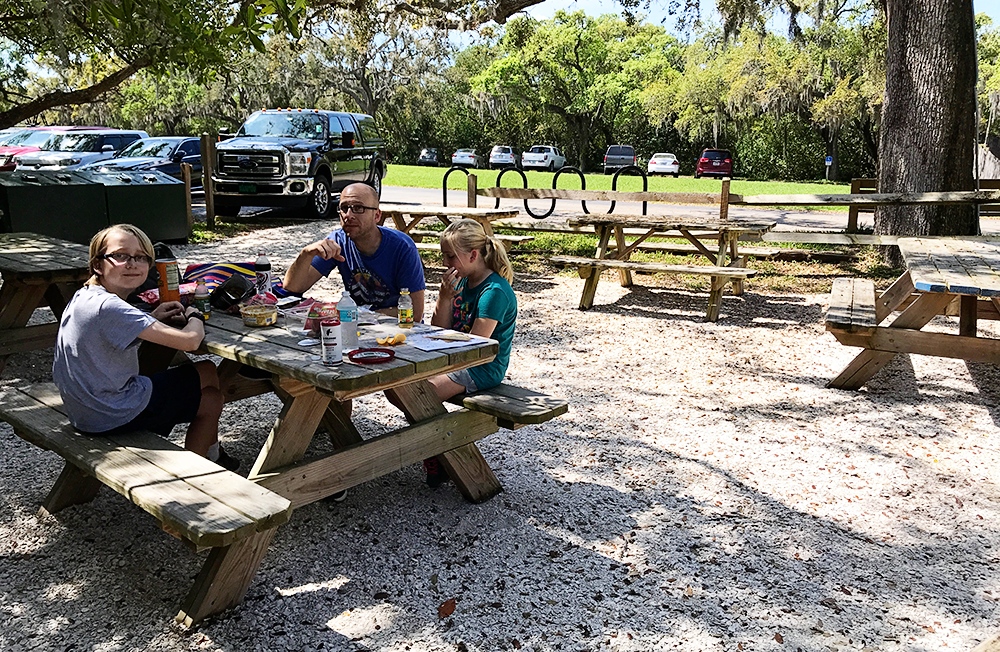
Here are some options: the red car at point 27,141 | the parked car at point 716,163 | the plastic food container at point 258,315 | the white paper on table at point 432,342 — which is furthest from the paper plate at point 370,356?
the parked car at point 716,163

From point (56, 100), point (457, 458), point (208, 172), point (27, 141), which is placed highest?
point (27, 141)

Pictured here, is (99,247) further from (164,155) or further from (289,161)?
(164,155)

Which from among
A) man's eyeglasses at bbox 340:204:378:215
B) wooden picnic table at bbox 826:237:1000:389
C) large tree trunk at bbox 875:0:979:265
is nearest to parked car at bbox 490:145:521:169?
large tree trunk at bbox 875:0:979:265

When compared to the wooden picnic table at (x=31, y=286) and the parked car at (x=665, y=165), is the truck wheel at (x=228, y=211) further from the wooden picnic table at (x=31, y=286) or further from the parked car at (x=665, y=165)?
the parked car at (x=665, y=165)

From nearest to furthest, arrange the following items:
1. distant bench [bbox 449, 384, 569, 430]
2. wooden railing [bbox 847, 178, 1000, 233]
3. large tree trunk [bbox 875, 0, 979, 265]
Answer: distant bench [bbox 449, 384, 569, 430], large tree trunk [bbox 875, 0, 979, 265], wooden railing [bbox 847, 178, 1000, 233]

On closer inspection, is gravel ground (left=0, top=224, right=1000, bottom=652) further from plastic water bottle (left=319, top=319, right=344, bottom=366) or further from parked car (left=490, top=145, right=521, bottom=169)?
parked car (left=490, top=145, right=521, bottom=169)

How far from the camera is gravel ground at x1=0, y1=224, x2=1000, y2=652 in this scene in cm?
301

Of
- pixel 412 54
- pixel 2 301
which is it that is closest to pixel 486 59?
pixel 412 54

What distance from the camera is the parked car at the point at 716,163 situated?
34.2 metres

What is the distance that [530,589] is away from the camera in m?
3.28

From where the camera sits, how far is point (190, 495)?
2.81m

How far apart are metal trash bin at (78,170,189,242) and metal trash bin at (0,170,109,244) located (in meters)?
0.19

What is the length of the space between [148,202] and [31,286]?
608 cm

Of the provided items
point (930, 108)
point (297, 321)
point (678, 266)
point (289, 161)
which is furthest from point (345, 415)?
point (289, 161)
